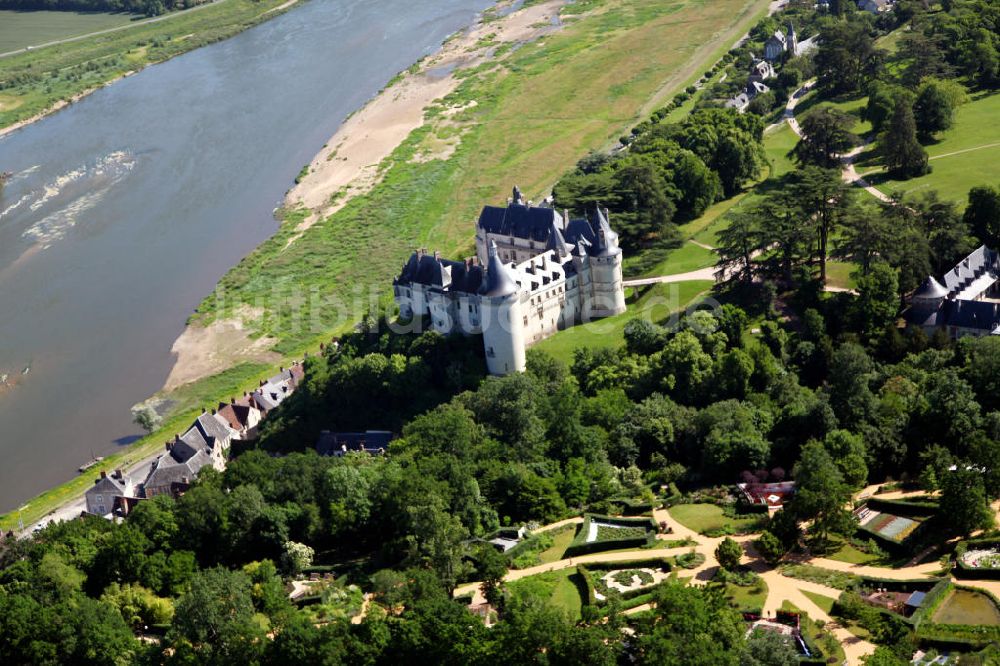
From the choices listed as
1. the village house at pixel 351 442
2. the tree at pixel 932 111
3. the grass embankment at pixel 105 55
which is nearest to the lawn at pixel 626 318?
the village house at pixel 351 442

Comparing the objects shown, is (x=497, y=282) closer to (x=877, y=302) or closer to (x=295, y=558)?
(x=877, y=302)

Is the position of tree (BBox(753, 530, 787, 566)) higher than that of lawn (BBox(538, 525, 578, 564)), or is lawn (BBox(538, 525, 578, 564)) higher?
tree (BBox(753, 530, 787, 566))

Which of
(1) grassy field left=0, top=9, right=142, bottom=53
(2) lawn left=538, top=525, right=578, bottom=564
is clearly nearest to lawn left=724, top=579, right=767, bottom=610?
A: (2) lawn left=538, top=525, right=578, bottom=564

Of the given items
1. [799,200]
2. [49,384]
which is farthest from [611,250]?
[49,384]

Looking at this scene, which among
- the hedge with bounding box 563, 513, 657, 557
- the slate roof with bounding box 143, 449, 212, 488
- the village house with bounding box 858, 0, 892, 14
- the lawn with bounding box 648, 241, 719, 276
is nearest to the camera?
the hedge with bounding box 563, 513, 657, 557

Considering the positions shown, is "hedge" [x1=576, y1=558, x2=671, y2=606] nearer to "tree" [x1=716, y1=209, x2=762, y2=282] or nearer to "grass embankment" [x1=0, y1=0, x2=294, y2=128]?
"tree" [x1=716, y1=209, x2=762, y2=282]

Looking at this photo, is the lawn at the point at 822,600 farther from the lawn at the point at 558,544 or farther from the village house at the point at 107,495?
the village house at the point at 107,495
